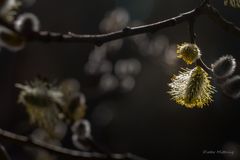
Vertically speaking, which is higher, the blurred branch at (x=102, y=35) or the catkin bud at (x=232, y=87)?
the blurred branch at (x=102, y=35)

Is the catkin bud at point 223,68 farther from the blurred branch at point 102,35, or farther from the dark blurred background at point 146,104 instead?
the dark blurred background at point 146,104

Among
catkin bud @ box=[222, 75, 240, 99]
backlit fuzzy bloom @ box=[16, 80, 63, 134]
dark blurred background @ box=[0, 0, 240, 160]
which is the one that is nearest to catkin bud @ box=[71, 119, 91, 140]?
backlit fuzzy bloom @ box=[16, 80, 63, 134]

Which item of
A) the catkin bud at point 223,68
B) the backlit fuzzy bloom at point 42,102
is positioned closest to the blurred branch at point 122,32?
the catkin bud at point 223,68

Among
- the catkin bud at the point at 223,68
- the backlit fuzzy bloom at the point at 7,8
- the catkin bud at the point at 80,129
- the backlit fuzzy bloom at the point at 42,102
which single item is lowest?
the catkin bud at the point at 80,129

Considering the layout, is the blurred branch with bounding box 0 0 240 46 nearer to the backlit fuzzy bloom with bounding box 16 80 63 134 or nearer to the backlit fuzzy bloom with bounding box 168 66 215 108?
the backlit fuzzy bloom with bounding box 168 66 215 108

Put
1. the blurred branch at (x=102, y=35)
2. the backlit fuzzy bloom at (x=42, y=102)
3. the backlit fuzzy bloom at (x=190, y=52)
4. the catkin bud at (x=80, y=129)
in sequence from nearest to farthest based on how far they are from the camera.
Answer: the blurred branch at (x=102, y=35), the backlit fuzzy bloom at (x=190, y=52), the backlit fuzzy bloom at (x=42, y=102), the catkin bud at (x=80, y=129)

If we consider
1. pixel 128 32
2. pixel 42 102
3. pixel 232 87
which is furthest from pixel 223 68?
pixel 42 102

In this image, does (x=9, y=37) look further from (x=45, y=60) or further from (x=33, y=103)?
(x=45, y=60)

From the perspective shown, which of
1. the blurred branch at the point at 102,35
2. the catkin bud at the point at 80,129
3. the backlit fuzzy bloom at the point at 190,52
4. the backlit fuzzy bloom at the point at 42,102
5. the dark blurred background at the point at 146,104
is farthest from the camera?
the dark blurred background at the point at 146,104
